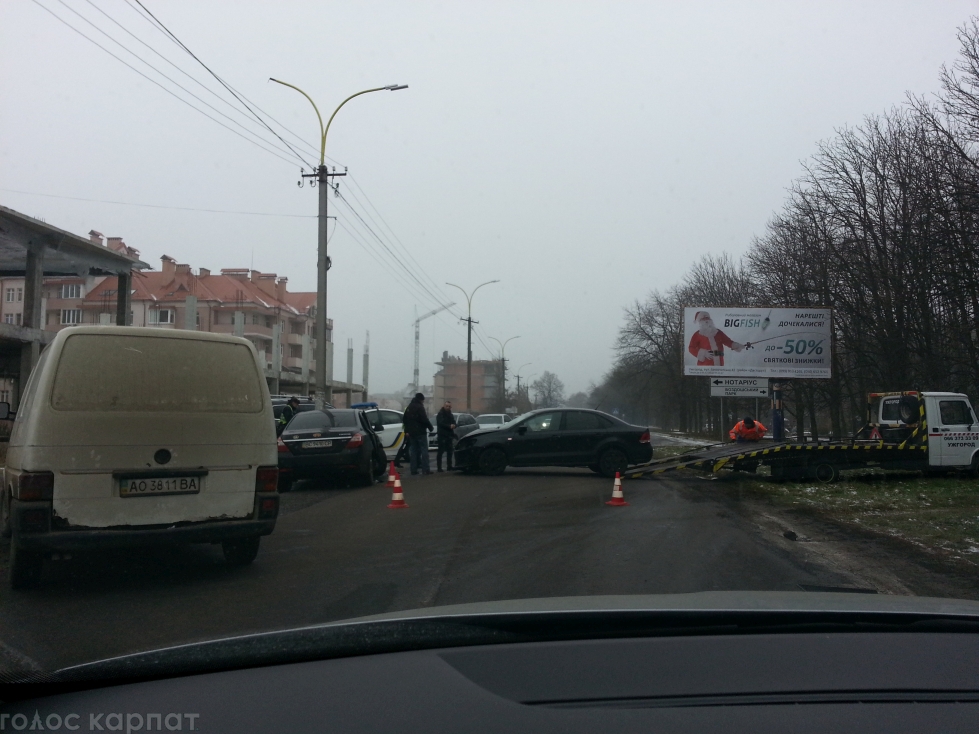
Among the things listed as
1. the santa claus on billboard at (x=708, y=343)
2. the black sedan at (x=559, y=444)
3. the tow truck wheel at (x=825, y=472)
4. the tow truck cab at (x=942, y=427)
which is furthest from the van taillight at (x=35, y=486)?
the santa claus on billboard at (x=708, y=343)

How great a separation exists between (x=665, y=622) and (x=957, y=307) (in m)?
25.1

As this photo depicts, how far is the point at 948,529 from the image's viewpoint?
33.2 ft

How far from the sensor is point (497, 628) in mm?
2246

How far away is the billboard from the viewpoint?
84.5 ft

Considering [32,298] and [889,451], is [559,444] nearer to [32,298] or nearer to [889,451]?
[889,451]

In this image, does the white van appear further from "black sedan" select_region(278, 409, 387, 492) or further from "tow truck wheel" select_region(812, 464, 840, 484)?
"tow truck wheel" select_region(812, 464, 840, 484)

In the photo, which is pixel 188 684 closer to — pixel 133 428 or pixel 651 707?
pixel 651 707

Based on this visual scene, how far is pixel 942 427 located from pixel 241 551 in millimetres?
15585

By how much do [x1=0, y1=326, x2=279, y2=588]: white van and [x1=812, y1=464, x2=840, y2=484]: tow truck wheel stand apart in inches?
506

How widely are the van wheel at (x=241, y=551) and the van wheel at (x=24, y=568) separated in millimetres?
1505

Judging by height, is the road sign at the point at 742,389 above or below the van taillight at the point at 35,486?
above

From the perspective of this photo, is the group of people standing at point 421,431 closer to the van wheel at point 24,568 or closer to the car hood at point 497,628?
the van wheel at point 24,568

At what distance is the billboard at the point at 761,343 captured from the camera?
2577 cm

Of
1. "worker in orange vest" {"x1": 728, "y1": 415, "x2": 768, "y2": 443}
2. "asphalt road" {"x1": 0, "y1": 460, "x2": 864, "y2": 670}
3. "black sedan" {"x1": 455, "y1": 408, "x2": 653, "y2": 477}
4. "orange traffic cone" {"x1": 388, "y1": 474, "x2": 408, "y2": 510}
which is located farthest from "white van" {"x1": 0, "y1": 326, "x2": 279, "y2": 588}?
"worker in orange vest" {"x1": 728, "y1": 415, "x2": 768, "y2": 443}
